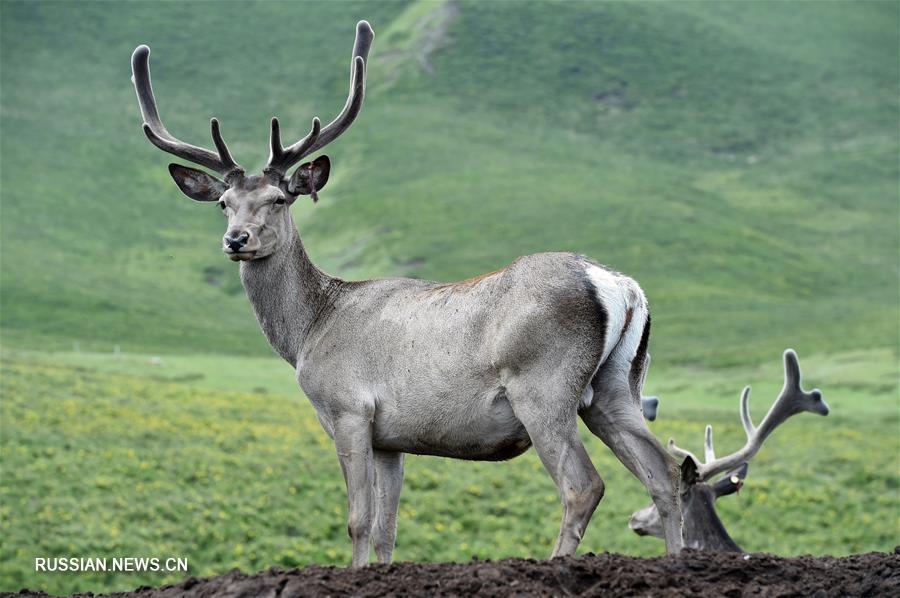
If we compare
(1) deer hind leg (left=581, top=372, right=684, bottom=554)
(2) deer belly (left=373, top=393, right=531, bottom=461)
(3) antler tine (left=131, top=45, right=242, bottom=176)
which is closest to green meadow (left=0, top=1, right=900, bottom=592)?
(3) antler tine (left=131, top=45, right=242, bottom=176)

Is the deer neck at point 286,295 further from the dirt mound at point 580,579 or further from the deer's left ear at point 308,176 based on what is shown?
the dirt mound at point 580,579

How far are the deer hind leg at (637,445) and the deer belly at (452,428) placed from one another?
711mm

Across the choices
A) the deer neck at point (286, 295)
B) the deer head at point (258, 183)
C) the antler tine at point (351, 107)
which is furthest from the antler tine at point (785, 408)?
the deer head at point (258, 183)

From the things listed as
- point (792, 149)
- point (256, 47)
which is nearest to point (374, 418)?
point (792, 149)

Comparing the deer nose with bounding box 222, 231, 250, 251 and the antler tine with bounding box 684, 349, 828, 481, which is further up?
the deer nose with bounding box 222, 231, 250, 251

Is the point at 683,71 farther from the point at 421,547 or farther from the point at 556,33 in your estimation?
the point at 421,547

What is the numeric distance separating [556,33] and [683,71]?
1575 cm

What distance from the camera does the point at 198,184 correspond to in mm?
11836

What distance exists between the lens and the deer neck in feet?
38.6

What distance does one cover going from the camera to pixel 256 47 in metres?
143

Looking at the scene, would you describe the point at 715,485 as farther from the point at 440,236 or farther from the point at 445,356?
the point at 440,236

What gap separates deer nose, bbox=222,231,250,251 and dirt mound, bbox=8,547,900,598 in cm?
306

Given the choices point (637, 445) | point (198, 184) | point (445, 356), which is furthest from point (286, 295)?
point (637, 445)

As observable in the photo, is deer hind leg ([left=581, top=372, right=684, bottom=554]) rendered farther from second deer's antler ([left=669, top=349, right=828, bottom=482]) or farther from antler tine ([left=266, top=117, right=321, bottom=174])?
second deer's antler ([left=669, top=349, right=828, bottom=482])
